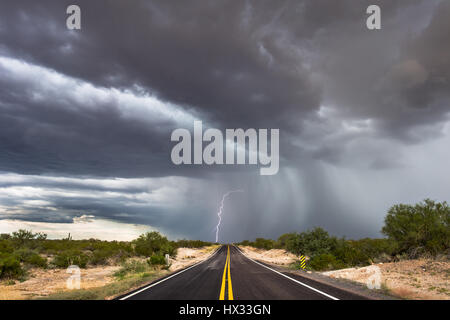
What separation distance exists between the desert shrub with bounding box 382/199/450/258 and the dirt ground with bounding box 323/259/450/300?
170 cm

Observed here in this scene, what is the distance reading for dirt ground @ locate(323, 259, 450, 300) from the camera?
11031 millimetres

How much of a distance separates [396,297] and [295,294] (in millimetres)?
3911

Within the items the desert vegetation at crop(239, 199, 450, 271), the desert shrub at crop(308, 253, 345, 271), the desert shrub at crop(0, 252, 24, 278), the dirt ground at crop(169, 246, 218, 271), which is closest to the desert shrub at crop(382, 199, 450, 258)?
the desert vegetation at crop(239, 199, 450, 271)

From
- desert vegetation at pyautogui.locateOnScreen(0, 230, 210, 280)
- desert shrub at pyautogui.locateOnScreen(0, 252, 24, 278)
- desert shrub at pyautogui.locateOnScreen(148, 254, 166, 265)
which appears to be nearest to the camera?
desert shrub at pyautogui.locateOnScreen(0, 252, 24, 278)

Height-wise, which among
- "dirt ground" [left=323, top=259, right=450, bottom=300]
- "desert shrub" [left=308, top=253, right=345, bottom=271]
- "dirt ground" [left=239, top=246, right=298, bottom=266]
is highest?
"dirt ground" [left=323, top=259, right=450, bottom=300]

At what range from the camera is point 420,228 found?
18734 millimetres

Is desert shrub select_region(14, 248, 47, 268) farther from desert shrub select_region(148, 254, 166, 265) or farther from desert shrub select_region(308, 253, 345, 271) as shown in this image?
desert shrub select_region(308, 253, 345, 271)

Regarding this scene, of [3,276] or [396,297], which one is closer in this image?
[396,297]

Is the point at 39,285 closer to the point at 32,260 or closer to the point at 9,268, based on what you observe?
the point at 9,268

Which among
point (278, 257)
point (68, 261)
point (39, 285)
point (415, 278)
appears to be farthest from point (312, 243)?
point (68, 261)

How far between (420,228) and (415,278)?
5928 millimetres
